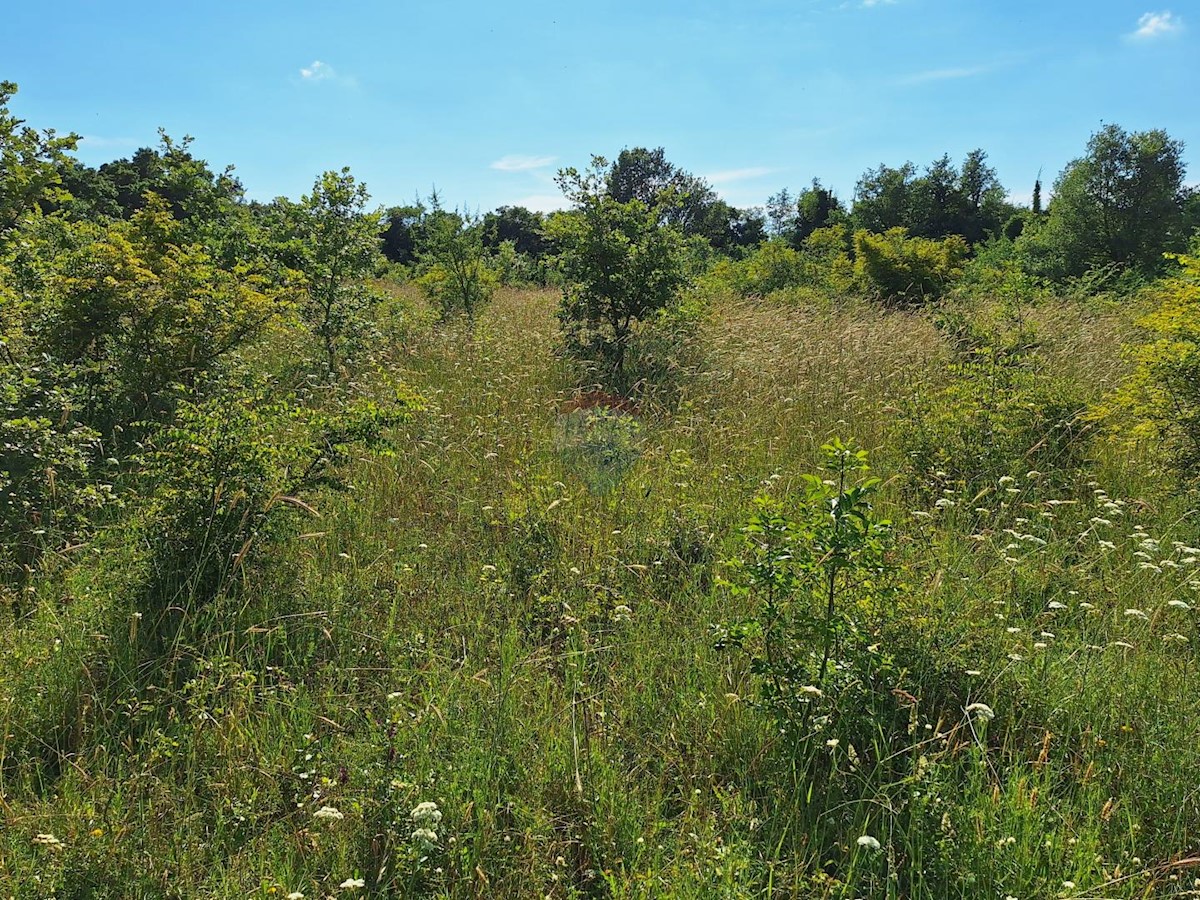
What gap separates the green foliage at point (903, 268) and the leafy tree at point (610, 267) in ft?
21.6

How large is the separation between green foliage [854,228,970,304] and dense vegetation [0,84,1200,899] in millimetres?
7062

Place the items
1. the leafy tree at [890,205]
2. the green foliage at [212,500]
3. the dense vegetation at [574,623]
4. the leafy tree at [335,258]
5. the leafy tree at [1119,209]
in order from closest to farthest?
the dense vegetation at [574,623]
the green foliage at [212,500]
the leafy tree at [335,258]
the leafy tree at [1119,209]
the leafy tree at [890,205]

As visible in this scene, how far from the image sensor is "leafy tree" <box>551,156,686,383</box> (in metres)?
A: 7.67

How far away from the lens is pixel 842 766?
2080 millimetres

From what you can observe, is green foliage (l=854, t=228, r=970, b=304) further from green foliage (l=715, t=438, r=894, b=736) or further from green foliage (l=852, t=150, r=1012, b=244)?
green foliage (l=852, t=150, r=1012, b=244)

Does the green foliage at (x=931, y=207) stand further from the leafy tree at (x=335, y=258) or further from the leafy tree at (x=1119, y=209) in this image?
the leafy tree at (x=335, y=258)

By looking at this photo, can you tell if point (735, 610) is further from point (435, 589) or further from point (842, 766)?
point (435, 589)

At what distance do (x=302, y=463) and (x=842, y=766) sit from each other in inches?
125

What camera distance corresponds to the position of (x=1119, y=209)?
19984 millimetres

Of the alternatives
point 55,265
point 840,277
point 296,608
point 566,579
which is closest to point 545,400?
point 566,579

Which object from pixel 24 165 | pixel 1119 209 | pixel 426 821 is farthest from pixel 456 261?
pixel 1119 209

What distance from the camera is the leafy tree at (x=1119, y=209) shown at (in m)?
19.7

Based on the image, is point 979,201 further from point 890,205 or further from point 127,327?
point 127,327

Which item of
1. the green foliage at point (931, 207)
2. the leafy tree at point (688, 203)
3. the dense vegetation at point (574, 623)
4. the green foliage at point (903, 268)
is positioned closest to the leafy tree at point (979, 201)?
the green foliage at point (931, 207)
